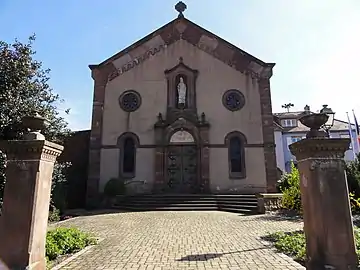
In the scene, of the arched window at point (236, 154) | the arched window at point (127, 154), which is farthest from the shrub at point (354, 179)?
the arched window at point (127, 154)

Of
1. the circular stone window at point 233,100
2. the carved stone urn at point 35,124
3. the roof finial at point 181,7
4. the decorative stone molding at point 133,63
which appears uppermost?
the roof finial at point 181,7

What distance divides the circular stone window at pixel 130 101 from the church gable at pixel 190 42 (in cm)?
167

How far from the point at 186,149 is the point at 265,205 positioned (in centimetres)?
682

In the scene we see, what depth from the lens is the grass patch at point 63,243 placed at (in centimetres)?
628

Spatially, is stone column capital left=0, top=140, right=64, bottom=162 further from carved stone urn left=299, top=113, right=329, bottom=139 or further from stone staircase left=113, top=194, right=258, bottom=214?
stone staircase left=113, top=194, right=258, bottom=214

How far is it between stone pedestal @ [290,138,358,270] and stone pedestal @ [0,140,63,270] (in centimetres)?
453

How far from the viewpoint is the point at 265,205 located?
14438 mm

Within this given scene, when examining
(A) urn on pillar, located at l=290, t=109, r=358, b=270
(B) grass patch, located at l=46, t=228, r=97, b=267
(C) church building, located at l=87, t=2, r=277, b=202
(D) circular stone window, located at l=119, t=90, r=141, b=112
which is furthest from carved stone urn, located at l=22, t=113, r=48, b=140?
(D) circular stone window, located at l=119, t=90, r=141, b=112

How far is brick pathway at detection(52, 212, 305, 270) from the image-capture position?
564 cm

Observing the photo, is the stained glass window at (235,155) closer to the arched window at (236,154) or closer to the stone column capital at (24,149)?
the arched window at (236,154)

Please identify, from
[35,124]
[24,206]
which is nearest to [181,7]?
[35,124]

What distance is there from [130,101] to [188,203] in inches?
323

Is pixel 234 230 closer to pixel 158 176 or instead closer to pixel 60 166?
pixel 60 166

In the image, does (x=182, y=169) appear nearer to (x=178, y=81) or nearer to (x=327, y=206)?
(x=178, y=81)
